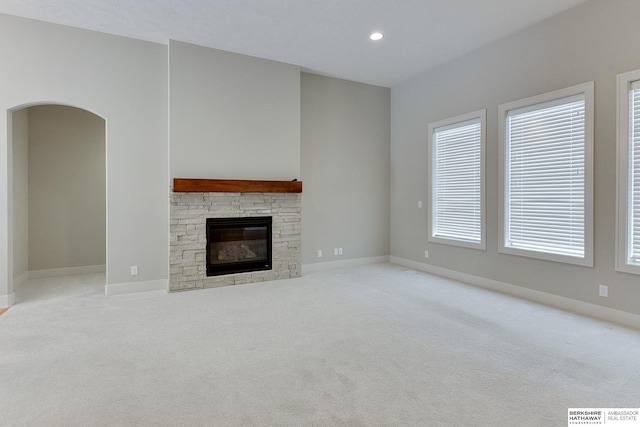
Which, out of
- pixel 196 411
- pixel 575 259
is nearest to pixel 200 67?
pixel 196 411

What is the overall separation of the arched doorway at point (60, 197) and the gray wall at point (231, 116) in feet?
7.05

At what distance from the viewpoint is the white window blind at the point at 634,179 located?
11.0 ft

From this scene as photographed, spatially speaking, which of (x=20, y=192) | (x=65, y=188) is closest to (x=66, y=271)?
(x=65, y=188)

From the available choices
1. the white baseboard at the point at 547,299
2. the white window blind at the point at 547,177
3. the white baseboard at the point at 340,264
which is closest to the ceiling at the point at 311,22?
the white window blind at the point at 547,177

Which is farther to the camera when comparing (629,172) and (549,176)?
(549,176)

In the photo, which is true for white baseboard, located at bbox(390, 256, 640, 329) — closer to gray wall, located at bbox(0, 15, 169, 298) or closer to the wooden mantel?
the wooden mantel

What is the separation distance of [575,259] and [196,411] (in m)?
4.06

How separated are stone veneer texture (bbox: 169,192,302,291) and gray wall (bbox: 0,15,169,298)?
0.26 m

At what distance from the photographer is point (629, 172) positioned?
11.1 ft

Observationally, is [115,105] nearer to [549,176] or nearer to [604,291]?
[549,176]

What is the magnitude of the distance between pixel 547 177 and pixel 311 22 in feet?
11.2

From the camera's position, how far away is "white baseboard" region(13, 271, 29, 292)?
15.2 feet

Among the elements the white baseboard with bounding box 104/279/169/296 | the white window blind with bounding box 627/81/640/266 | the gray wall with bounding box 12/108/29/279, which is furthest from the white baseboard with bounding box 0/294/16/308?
the white window blind with bounding box 627/81/640/266

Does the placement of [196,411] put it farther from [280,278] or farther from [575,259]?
[575,259]
